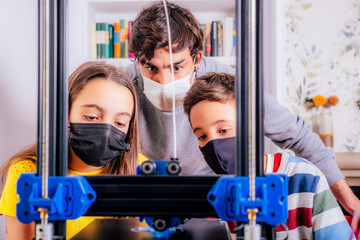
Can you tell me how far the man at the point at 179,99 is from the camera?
1.45 m

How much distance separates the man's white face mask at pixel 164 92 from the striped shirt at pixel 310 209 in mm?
589

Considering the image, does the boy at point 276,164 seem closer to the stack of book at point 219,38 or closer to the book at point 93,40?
the stack of book at point 219,38

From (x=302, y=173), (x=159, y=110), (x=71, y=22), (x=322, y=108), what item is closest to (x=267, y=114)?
(x=302, y=173)

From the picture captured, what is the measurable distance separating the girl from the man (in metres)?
0.19

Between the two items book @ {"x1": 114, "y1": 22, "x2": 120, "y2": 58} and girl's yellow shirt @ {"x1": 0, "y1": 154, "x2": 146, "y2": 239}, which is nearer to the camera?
girl's yellow shirt @ {"x1": 0, "y1": 154, "x2": 146, "y2": 239}

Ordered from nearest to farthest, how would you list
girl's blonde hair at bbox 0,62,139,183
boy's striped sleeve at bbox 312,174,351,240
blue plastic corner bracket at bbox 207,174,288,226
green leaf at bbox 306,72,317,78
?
blue plastic corner bracket at bbox 207,174,288,226 < boy's striped sleeve at bbox 312,174,351,240 < girl's blonde hair at bbox 0,62,139,183 < green leaf at bbox 306,72,317,78

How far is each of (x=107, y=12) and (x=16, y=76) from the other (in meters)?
0.63

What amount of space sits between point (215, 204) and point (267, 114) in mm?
890

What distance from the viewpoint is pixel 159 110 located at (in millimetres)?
1670

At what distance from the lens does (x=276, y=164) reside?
1.23 meters

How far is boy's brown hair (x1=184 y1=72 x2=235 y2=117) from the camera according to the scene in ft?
4.88

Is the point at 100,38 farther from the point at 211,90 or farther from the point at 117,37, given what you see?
the point at 211,90

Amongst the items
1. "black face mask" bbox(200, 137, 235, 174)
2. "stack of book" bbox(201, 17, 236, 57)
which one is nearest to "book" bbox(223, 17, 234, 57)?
"stack of book" bbox(201, 17, 236, 57)

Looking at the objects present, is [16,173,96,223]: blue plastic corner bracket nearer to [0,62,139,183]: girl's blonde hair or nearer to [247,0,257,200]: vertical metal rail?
[247,0,257,200]: vertical metal rail
